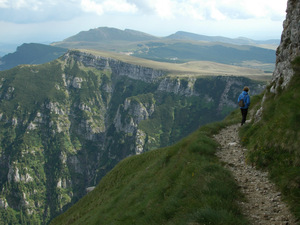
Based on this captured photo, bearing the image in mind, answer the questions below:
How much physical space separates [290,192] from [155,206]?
8.98m

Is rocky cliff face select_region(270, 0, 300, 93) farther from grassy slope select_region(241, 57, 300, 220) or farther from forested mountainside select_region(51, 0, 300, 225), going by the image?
grassy slope select_region(241, 57, 300, 220)

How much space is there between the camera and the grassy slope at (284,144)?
1272cm

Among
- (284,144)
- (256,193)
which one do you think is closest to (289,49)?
(284,144)

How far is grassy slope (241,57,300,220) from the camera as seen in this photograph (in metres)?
12.7

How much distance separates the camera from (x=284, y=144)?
1548 centimetres

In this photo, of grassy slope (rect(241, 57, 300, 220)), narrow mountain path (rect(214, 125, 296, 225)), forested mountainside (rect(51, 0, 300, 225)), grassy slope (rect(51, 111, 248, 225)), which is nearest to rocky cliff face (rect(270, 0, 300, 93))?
forested mountainside (rect(51, 0, 300, 225))

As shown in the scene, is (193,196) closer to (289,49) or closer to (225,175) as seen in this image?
(225,175)

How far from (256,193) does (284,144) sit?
4.04 meters

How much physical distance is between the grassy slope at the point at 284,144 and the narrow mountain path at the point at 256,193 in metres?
0.53

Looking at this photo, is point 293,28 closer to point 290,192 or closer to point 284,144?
point 284,144

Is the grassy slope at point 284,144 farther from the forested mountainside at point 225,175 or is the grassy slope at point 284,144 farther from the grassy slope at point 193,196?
the grassy slope at point 193,196

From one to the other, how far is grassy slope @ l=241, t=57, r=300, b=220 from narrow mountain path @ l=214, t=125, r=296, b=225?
0.53 meters

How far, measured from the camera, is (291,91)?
19.2 m

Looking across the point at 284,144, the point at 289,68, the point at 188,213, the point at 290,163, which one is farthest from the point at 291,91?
the point at 188,213
